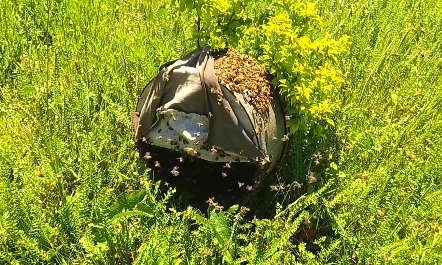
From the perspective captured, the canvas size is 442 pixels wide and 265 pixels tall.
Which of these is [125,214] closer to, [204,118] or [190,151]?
[190,151]

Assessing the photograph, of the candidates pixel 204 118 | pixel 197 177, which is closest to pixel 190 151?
pixel 204 118

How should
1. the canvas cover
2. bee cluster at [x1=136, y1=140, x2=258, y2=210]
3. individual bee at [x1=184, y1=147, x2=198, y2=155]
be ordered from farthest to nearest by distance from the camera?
bee cluster at [x1=136, y1=140, x2=258, y2=210], individual bee at [x1=184, y1=147, x2=198, y2=155], the canvas cover

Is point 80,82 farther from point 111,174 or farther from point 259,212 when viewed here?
point 259,212

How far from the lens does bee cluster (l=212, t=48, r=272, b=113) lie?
2375 millimetres

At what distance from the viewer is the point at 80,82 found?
10.6ft

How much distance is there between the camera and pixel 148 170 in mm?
2561

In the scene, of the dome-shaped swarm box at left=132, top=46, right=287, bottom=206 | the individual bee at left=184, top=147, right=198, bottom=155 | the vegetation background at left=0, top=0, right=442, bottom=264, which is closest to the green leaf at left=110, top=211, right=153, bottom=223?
the vegetation background at left=0, top=0, right=442, bottom=264

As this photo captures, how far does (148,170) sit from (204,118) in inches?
18.6

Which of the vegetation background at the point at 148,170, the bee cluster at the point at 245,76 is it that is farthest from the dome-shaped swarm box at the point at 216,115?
the vegetation background at the point at 148,170

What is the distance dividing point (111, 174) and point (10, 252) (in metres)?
0.68

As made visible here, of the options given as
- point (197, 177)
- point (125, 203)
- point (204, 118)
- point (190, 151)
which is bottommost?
point (197, 177)

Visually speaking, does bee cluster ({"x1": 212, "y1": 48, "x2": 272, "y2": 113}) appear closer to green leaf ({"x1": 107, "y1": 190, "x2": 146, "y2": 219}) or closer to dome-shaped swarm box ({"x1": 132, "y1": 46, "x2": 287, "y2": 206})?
dome-shaped swarm box ({"x1": 132, "y1": 46, "x2": 287, "y2": 206})

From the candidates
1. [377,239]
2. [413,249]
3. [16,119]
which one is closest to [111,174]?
[16,119]

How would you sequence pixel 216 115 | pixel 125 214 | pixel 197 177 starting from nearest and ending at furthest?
1. pixel 125 214
2. pixel 216 115
3. pixel 197 177
